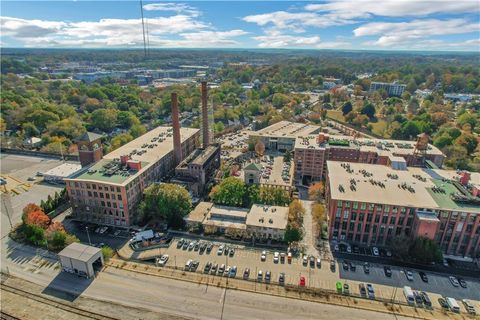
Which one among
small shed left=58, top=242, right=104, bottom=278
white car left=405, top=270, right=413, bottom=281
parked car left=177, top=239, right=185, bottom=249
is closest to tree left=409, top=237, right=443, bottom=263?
white car left=405, top=270, right=413, bottom=281

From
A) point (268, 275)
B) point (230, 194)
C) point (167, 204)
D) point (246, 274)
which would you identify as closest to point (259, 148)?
point (230, 194)

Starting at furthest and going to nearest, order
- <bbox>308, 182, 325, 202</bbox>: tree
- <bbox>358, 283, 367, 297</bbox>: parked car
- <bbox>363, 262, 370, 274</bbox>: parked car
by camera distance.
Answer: <bbox>308, 182, 325, 202</bbox>: tree < <bbox>363, 262, 370, 274</bbox>: parked car < <bbox>358, 283, 367, 297</bbox>: parked car

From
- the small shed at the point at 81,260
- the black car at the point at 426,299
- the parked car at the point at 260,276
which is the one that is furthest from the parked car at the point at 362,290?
the small shed at the point at 81,260

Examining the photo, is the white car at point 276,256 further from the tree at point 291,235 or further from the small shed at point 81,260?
the small shed at point 81,260

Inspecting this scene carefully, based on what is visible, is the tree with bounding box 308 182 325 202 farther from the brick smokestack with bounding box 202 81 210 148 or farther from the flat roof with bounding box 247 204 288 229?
the brick smokestack with bounding box 202 81 210 148

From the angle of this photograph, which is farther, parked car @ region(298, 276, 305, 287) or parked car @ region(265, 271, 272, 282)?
parked car @ region(265, 271, 272, 282)

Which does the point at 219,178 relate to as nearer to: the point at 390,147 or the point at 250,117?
the point at 390,147
